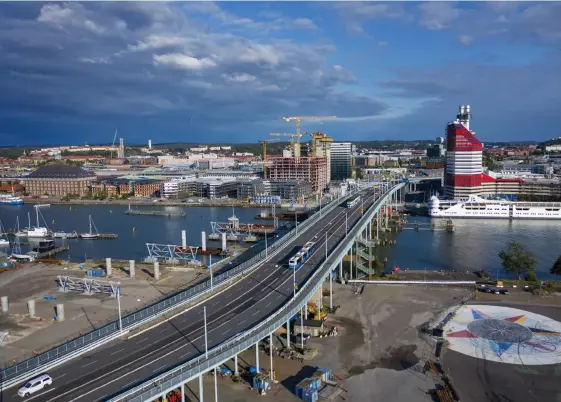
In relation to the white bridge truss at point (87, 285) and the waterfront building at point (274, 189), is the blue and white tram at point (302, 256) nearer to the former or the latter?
the white bridge truss at point (87, 285)

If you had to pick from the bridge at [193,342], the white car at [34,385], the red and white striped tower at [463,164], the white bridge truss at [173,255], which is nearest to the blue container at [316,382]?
the bridge at [193,342]

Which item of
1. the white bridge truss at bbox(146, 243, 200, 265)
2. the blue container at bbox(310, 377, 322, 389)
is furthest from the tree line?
the white bridge truss at bbox(146, 243, 200, 265)

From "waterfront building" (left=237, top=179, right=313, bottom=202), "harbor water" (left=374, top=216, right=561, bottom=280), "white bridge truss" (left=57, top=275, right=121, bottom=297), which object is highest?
"waterfront building" (left=237, top=179, right=313, bottom=202)

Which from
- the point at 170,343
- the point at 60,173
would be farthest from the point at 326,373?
the point at 60,173

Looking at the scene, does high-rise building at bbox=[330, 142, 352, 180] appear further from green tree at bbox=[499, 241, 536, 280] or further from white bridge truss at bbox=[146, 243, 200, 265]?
green tree at bbox=[499, 241, 536, 280]

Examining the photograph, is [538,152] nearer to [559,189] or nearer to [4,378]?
[559,189]

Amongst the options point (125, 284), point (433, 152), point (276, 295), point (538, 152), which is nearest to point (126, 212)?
point (125, 284)

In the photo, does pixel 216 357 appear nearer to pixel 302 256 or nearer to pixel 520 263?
pixel 302 256
